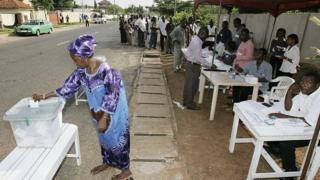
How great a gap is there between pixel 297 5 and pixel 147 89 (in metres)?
5.18

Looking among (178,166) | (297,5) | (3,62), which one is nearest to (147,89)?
(178,166)

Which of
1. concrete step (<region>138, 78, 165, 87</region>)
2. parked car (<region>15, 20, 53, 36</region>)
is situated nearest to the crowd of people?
concrete step (<region>138, 78, 165, 87</region>)

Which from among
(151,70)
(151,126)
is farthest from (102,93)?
(151,70)

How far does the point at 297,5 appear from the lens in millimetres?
8188

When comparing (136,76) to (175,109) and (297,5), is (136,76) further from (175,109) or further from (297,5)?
(297,5)

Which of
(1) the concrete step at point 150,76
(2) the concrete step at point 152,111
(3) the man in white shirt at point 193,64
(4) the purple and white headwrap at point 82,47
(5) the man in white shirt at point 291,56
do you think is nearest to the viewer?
(4) the purple and white headwrap at point 82,47

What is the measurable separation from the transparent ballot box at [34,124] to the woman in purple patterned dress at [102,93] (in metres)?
0.17

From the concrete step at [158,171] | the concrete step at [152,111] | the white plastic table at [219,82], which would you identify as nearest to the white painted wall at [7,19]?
the concrete step at [152,111]

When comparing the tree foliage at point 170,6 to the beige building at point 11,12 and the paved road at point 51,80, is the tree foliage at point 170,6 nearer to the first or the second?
the beige building at point 11,12

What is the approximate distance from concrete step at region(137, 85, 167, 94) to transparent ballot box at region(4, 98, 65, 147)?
4355 mm

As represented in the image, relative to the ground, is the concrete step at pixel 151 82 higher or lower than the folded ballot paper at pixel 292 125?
lower

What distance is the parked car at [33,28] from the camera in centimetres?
2167

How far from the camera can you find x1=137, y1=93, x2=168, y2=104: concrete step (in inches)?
262

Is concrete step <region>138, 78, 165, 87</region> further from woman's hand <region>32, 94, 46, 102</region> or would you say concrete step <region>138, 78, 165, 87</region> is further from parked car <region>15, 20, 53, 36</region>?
parked car <region>15, 20, 53, 36</region>
